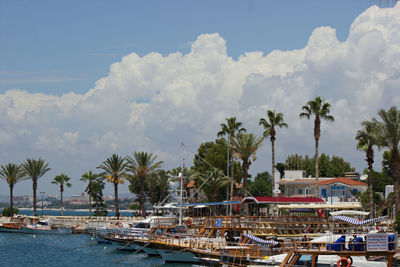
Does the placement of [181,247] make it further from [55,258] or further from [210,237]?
[55,258]

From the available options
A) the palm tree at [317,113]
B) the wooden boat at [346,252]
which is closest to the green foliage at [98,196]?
the palm tree at [317,113]

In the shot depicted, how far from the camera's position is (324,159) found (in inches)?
5374

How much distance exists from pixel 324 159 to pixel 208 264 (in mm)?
100118

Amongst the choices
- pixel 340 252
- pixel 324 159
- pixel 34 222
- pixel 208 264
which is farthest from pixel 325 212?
pixel 324 159

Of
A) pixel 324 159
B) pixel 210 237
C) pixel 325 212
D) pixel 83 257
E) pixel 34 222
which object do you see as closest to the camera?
pixel 210 237

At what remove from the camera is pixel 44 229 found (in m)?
88.8

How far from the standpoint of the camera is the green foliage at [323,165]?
440ft

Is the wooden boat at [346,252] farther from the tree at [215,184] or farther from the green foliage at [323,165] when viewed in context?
the green foliage at [323,165]

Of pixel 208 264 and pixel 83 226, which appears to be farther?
pixel 83 226

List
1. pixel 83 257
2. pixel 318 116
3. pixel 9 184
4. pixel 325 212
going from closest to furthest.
→ pixel 83 257, pixel 325 212, pixel 318 116, pixel 9 184

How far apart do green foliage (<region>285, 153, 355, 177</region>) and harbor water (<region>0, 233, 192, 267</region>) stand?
70348 mm

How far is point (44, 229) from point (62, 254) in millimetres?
28727

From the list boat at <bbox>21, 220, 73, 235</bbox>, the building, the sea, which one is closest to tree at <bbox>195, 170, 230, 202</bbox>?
the building

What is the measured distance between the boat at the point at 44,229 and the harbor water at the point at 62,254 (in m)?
5.79
